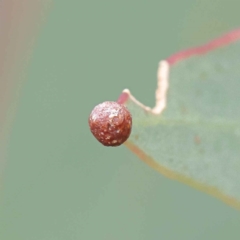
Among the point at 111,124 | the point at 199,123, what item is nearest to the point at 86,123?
the point at 199,123

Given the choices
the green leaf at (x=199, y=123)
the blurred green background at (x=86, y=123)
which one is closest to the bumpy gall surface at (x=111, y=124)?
the green leaf at (x=199, y=123)

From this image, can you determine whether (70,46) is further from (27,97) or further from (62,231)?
(62,231)

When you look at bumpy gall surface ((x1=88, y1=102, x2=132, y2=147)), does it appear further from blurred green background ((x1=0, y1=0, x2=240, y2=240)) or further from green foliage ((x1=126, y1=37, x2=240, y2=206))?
blurred green background ((x1=0, y1=0, x2=240, y2=240))

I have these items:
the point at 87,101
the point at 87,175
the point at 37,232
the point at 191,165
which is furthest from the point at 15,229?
the point at 191,165

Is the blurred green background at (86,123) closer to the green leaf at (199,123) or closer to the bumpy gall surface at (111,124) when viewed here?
the green leaf at (199,123)

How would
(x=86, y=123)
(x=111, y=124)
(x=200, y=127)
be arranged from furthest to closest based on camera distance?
(x=86, y=123), (x=200, y=127), (x=111, y=124)

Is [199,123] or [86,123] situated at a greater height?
[199,123]

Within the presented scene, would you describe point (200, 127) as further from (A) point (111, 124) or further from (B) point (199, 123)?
(A) point (111, 124)

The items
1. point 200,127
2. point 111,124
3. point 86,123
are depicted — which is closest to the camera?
point 111,124
